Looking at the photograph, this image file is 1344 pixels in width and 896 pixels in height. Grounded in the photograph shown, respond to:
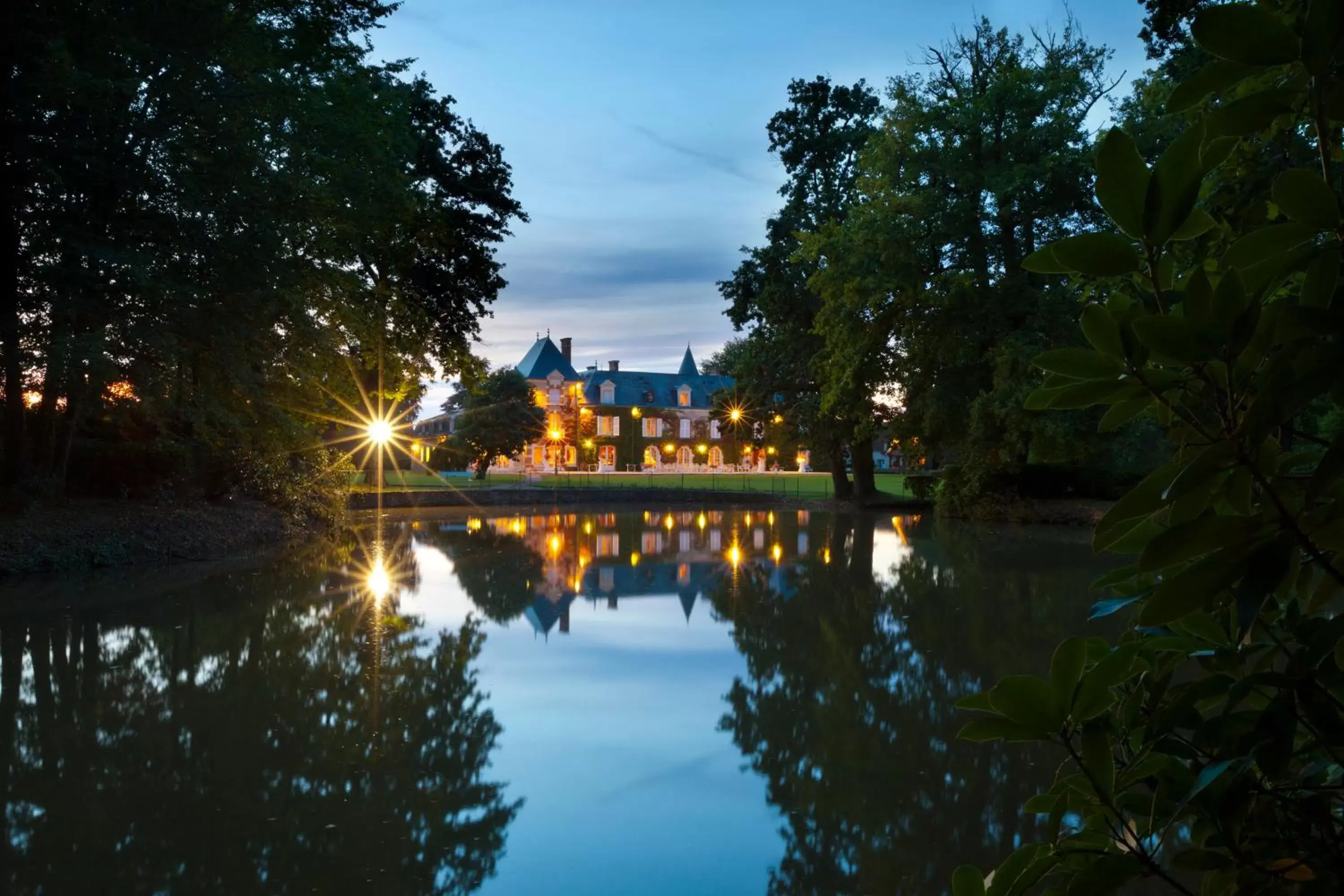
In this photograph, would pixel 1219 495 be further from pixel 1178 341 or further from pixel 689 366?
pixel 689 366

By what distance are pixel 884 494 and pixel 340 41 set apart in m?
25.4

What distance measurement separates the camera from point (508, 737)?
19.4 feet

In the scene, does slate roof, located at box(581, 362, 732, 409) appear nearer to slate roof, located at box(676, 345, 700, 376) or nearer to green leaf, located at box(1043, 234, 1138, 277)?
slate roof, located at box(676, 345, 700, 376)

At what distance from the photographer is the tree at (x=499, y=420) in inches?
1945

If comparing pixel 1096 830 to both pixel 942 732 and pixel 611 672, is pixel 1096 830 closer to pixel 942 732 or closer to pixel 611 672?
pixel 942 732

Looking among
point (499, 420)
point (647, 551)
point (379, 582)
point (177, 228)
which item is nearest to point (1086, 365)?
point (379, 582)

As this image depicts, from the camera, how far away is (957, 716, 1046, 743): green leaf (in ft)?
3.01

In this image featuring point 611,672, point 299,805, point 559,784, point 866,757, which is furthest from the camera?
point 611,672

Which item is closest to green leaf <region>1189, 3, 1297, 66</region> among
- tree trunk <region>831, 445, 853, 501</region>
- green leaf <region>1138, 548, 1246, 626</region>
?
green leaf <region>1138, 548, 1246, 626</region>

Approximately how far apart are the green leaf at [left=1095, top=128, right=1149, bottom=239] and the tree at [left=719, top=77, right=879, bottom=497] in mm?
30283

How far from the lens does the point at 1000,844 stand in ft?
13.7

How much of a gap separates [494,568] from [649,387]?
194 ft

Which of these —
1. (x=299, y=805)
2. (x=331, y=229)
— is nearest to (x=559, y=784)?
(x=299, y=805)

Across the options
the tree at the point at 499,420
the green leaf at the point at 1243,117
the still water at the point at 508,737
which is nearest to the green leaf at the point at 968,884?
the green leaf at the point at 1243,117
